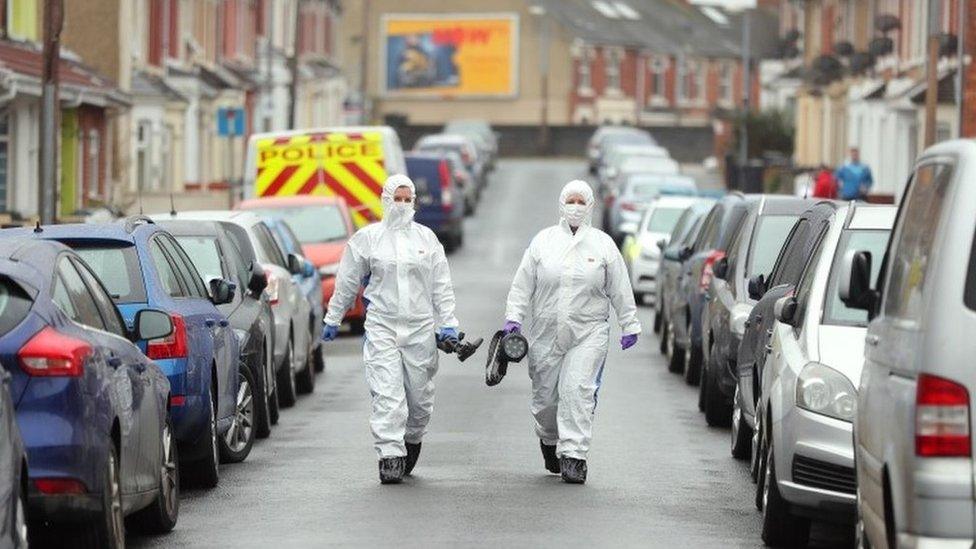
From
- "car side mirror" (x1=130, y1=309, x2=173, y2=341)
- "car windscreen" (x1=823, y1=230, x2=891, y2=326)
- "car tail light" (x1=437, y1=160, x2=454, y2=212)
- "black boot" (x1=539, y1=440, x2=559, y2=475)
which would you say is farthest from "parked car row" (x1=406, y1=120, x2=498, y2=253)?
"car side mirror" (x1=130, y1=309, x2=173, y2=341)

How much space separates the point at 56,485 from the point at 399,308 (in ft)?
16.3

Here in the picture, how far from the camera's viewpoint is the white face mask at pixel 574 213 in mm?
14156

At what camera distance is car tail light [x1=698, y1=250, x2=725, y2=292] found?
64.1 ft

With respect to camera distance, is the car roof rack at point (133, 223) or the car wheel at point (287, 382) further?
the car wheel at point (287, 382)

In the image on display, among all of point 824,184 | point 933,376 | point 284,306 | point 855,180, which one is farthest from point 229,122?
point 933,376

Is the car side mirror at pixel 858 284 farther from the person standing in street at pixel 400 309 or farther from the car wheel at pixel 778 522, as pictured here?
the person standing in street at pixel 400 309

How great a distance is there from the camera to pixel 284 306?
19109 millimetres

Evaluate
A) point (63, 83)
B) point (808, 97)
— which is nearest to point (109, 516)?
point (63, 83)

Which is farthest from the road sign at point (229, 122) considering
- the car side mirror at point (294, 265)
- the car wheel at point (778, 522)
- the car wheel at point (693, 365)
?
the car wheel at point (778, 522)

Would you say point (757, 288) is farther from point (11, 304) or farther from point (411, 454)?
point (11, 304)

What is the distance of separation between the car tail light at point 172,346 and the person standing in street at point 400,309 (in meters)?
1.43

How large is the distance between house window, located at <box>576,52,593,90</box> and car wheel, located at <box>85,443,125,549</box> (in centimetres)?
9708

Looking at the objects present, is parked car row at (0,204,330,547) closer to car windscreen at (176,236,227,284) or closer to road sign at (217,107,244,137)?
car windscreen at (176,236,227,284)

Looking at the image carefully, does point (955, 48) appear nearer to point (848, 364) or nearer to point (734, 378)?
point (734, 378)
